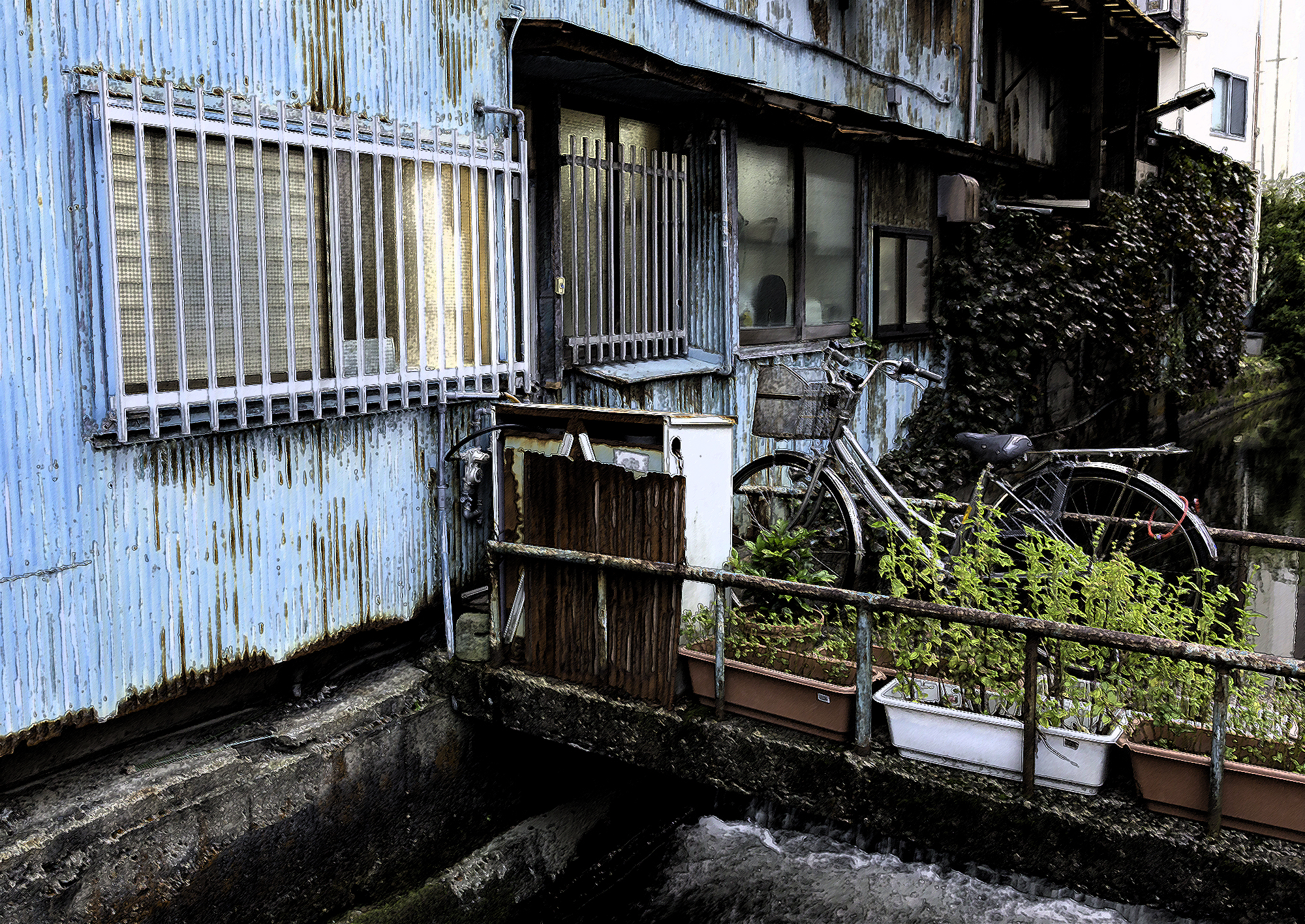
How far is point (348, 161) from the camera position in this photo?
5.33 metres

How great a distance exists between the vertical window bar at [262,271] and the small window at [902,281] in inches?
300

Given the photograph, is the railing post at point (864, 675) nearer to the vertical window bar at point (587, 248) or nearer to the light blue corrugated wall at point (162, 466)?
the light blue corrugated wall at point (162, 466)

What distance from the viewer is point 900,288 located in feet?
38.8

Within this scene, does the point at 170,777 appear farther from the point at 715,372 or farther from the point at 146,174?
the point at 715,372

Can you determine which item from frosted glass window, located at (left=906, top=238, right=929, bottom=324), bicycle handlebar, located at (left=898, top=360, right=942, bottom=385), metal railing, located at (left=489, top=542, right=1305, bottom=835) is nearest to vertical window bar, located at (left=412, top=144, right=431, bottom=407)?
metal railing, located at (left=489, top=542, right=1305, bottom=835)

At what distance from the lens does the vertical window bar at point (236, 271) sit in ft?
15.4

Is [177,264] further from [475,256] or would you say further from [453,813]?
[453,813]

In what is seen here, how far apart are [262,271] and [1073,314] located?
10.7 m

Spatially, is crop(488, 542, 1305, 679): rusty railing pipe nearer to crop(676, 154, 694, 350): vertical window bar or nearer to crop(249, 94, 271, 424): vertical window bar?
crop(249, 94, 271, 424): vertical window bar

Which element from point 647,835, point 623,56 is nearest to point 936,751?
point 647,835

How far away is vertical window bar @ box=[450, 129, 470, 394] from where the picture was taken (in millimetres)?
5875

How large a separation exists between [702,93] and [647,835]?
192 inches

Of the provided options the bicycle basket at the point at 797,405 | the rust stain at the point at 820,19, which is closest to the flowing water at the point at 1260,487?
the bicycle basket at the point at 797,405

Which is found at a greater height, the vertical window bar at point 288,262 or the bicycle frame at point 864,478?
the vertical window bar at point 288,262
